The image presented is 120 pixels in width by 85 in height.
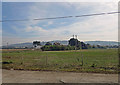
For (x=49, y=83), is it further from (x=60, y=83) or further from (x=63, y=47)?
(x=63, y=47)

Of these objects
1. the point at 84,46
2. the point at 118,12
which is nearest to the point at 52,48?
the point at 84,46

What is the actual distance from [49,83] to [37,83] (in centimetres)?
62

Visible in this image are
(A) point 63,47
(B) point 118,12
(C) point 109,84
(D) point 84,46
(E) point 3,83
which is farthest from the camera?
(D) point 84,46

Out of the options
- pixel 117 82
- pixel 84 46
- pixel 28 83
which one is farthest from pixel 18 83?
pixel 84 46

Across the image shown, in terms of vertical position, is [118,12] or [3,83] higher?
[118,12]

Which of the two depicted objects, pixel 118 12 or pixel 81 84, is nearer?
pixel 81 84

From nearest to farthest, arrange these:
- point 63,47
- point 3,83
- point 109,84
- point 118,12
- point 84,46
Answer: point 109,84
point 3,83
point 118,12
point 63,47
point 84,46

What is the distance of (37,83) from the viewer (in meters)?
5.52

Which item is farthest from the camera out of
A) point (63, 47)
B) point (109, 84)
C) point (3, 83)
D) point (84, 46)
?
point (84, 46)

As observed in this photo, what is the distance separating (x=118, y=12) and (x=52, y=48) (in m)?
56.6

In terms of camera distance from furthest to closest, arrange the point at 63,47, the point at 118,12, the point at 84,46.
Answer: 1. the point at 84,46
2. the point at 63,47
3. the point at 118,12

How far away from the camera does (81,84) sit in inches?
208

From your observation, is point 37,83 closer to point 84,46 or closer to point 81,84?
point 81,84

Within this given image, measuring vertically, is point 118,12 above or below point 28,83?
above
